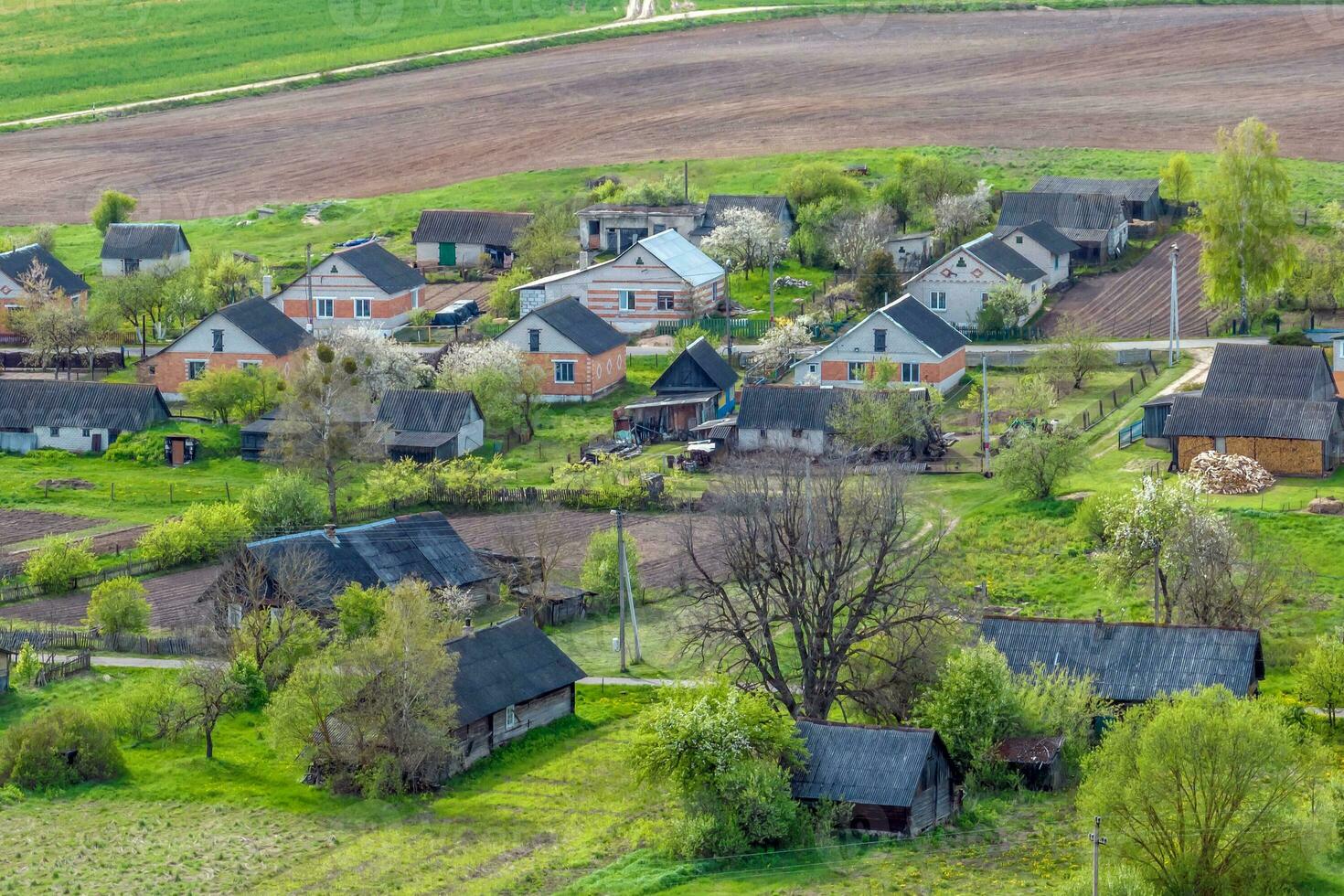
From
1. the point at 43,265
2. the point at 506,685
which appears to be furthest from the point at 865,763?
the point at 43,265

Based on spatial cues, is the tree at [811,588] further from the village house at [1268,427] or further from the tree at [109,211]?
the tree at [109,211]

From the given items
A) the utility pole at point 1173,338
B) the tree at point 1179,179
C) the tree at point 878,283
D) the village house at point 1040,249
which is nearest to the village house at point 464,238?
the tree at point 878,283

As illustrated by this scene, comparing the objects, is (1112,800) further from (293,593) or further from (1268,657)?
(293,593)

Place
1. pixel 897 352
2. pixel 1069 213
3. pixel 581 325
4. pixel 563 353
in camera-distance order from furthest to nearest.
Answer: pixel 1069 213
pixel 581 325
pixel 563 353
pixel 897 352

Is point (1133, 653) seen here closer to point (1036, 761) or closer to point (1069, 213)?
point (1036, 761)

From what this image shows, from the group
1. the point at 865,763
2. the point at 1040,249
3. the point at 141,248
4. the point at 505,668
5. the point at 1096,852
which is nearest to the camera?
the point at 1096,852

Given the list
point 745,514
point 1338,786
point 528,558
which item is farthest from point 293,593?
point 1338,786

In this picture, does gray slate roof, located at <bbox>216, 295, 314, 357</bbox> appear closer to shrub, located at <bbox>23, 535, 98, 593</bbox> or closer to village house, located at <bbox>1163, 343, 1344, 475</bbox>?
shrub, located at <bbox>23, 535, 98, 593</bbox>
